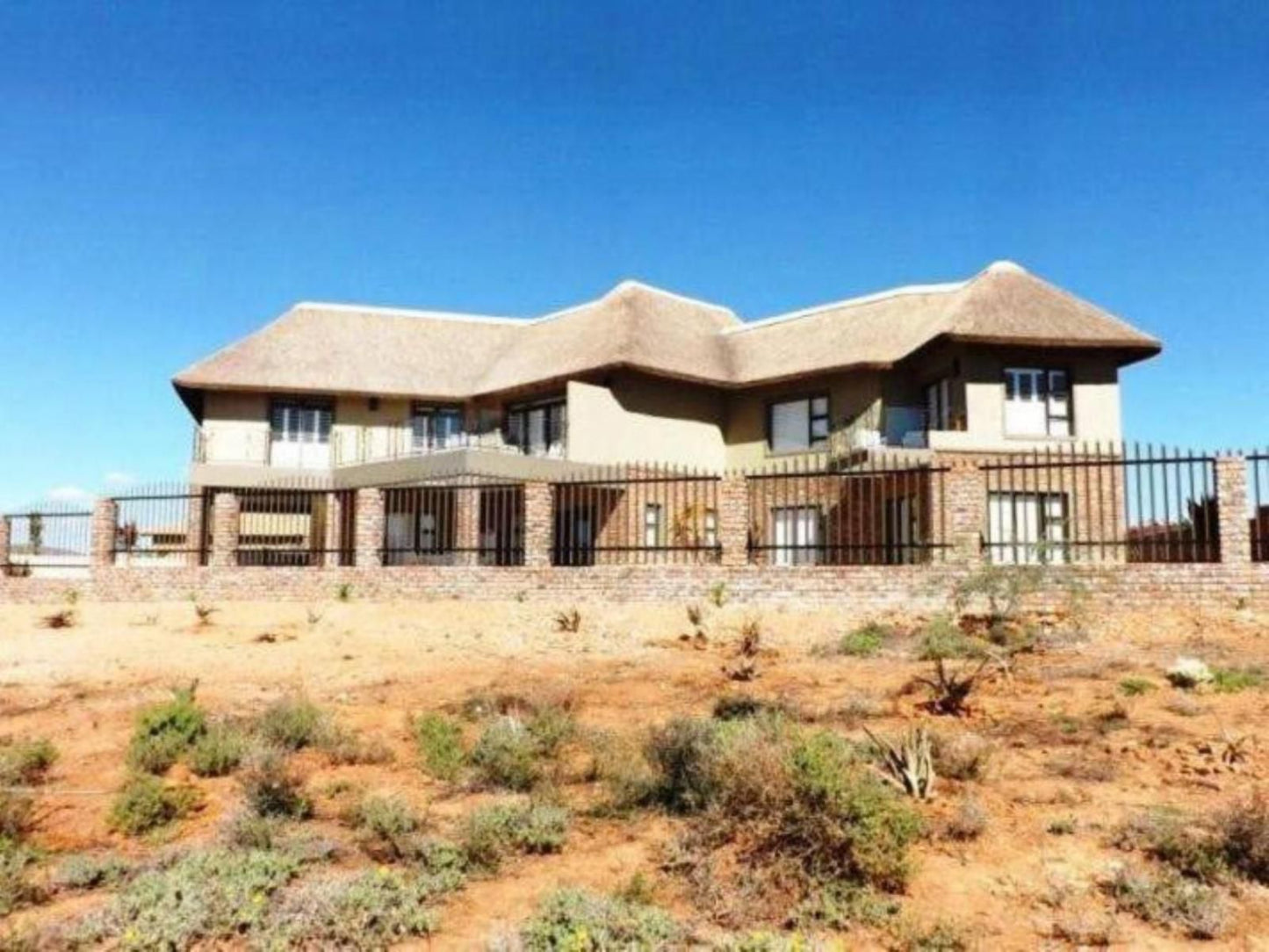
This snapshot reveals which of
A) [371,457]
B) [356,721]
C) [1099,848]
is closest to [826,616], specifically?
[356,721]

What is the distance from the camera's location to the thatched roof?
25531 mm

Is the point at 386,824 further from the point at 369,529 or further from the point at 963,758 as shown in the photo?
the point at 369,529

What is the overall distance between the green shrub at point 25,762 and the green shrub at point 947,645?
1045cm

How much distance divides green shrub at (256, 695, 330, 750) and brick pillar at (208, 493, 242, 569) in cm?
1296

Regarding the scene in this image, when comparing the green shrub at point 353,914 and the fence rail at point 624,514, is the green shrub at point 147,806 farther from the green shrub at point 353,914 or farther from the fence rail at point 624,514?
the fence rail at point 624,514

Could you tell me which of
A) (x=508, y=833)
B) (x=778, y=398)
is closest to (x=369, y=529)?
(x=778, y=398)

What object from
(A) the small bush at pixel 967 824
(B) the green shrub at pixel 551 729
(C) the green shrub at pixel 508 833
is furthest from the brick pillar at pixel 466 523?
(A) the small bush at pixel 967 824

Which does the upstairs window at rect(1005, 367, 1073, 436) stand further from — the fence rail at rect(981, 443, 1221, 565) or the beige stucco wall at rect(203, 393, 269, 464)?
the beige stucco wall at rect(203, 393, 269, 464)

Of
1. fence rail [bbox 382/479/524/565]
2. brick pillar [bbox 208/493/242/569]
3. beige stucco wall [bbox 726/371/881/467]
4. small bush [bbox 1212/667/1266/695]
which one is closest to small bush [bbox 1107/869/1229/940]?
small bush [bbox 1212/667/1266/695]

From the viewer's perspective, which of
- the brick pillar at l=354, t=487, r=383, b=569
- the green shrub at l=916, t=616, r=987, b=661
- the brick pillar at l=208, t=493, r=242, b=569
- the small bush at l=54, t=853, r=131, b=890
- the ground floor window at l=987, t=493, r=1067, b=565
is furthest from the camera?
the brick pillar at l=208, t=493, r=242, b=569

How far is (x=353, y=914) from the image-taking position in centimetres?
577

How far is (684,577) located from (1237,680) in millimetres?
9639

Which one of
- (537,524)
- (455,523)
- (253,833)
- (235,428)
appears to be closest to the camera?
(253,833)

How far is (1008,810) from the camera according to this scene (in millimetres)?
7430
